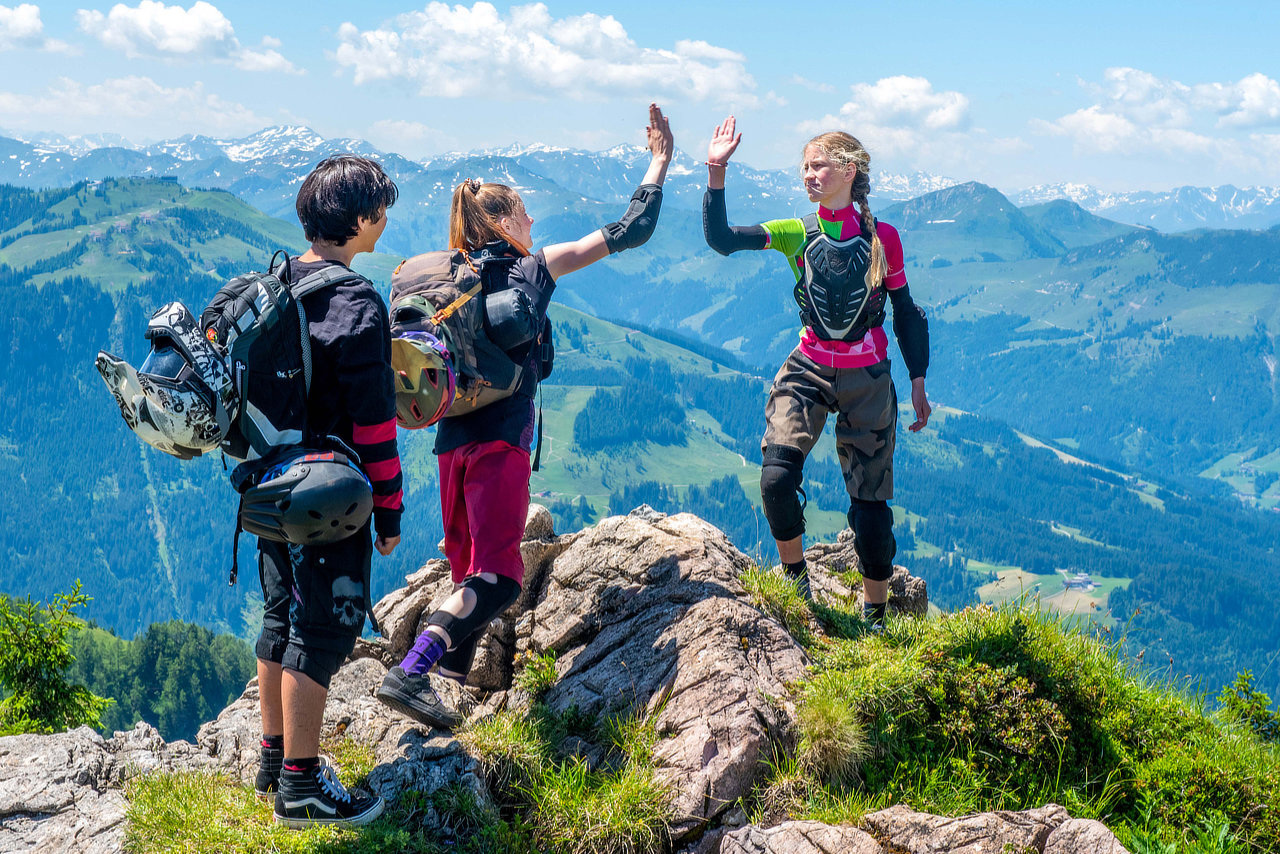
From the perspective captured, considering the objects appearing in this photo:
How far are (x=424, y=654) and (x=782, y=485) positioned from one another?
11.9ft

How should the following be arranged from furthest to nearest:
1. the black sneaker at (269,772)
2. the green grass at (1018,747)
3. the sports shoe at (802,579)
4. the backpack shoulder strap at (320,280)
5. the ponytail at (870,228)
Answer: the sports shoe at (802,579), the ponytail at (870,228), the green grass at (1018,747), the black sneaker at (269,772), the backpack shoulder strap at (320,280)

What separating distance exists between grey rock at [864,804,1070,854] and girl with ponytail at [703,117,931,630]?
289cm

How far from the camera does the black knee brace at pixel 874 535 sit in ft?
26.9

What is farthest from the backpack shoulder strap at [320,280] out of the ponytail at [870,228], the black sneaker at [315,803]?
the ponytail at [870,228]

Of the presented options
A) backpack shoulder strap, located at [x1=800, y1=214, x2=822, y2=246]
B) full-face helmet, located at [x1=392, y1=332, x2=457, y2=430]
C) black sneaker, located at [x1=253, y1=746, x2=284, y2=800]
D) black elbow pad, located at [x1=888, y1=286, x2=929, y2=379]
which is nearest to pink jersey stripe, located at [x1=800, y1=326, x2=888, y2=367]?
black elbow pad, located at [x1=888, y1=286, x2=929, y2=379]

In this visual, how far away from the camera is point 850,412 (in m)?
8.20

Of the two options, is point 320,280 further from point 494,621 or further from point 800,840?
point 800,840

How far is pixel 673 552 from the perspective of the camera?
838cm

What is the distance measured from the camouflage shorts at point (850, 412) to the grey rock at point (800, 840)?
3.52 meters

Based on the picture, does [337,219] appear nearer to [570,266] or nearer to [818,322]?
[570,266]

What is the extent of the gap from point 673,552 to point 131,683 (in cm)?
11051

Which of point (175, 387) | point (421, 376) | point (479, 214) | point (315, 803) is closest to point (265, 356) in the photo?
point (175, 387)

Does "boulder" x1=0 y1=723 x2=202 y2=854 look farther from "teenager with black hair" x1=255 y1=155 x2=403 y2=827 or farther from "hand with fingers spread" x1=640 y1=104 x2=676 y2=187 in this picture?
"hand with fingers spread" x1=640 y1=104 x2=676 y2=187

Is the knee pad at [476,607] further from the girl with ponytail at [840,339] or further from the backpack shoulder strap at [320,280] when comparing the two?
the girl with ponytail at [840,339]
